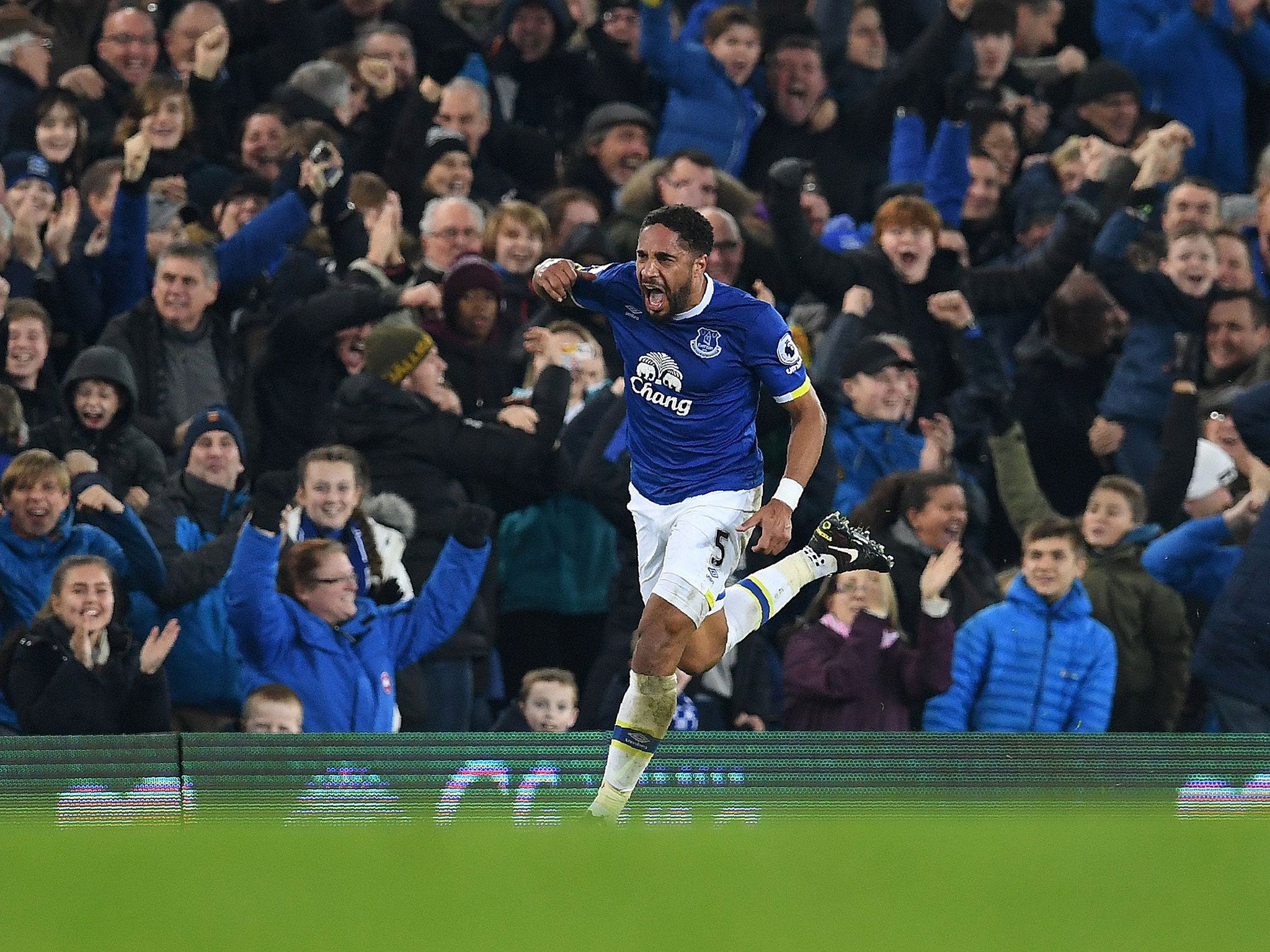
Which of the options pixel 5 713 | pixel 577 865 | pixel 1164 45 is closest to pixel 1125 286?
pixel 1164 45

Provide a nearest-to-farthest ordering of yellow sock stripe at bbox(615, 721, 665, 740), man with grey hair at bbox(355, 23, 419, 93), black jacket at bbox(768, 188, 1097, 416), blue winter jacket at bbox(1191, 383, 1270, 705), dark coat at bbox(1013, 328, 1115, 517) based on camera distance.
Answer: yellow sock stripe at bbox(615, 721, 665, 740)
blue winter jacket at bbox(1191, 383, 1270, 705)
black jacket at bbox(768, 188, 1097, 416)
dark coat at bbox(1013, 328, 1115, 517)
man with grey hair at bbox(355, 23, 419, 93)

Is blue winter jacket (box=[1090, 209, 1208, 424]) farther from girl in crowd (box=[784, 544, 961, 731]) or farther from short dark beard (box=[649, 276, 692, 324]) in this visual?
short dark beard (box=[649, 276, 692, 324])

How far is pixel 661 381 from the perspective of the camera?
832 cm

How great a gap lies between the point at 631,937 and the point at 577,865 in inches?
28.2

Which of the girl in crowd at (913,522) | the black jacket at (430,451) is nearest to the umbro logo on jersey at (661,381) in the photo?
the black jacket at (430,451)

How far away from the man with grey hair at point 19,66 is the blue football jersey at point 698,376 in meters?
4.99

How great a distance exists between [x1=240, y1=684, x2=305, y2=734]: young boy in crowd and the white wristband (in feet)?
7.86

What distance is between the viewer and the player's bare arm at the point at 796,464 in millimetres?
7992

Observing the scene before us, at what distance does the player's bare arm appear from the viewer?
799 centimetres

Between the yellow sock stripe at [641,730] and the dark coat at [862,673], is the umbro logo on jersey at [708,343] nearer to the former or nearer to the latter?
the yellow sock stripe at [641,730]

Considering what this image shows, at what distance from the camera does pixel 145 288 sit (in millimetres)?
11297

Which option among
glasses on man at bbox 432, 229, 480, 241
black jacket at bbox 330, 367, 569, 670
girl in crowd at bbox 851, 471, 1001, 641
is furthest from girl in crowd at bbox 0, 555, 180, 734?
girl in crowd at bbox 851, 471, 1001, 641

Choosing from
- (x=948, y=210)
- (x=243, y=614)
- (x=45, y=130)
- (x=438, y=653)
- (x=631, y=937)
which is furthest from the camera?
(x=948, y=210)

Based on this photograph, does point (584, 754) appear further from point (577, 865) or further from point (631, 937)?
point (631, 937)
